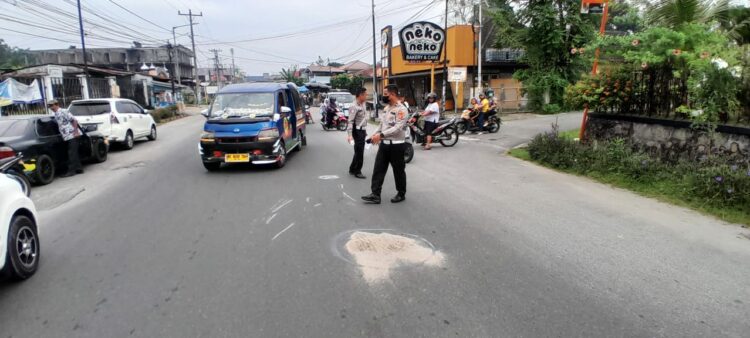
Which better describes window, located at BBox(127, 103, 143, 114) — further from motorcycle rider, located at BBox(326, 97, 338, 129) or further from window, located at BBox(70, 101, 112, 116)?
motorcycle rider, located at BBox(326, 97, 338, 129)

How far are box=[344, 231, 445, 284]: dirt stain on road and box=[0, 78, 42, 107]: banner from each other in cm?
1796

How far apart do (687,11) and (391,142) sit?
656cm

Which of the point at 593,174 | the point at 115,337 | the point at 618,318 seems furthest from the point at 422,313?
the point at 593,174

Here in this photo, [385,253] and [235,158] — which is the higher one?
[235,158]

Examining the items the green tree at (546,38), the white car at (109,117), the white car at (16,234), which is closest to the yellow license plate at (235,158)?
the white car at (16,234)

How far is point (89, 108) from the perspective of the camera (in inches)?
544

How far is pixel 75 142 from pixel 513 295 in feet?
32.7

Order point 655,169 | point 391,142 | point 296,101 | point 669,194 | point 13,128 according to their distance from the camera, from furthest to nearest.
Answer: point 296,101, point 13,128, point 655,169, point 669,194, point 391,142

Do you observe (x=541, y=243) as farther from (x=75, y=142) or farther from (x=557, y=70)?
(x=557, y=70)

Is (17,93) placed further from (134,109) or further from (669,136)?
(669,136)

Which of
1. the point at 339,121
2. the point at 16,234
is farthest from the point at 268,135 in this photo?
the point at 339,121

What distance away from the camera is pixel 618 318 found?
3.41m

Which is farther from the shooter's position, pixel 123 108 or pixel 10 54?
pixel 10 54

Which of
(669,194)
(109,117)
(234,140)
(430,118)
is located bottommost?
(669,194)
